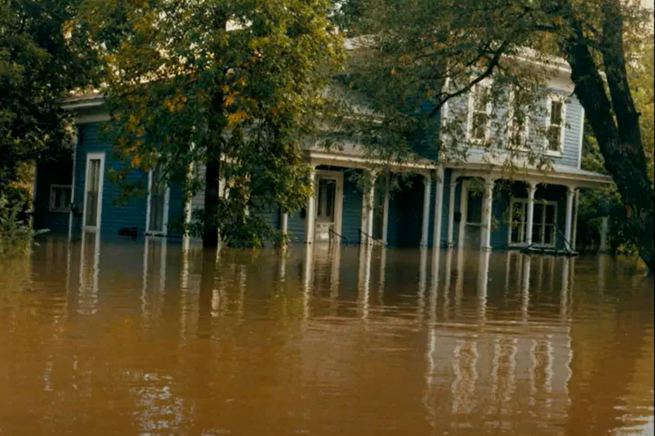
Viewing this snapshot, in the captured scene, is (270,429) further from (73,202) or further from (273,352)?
(73,202)

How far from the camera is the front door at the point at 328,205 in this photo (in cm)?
3200

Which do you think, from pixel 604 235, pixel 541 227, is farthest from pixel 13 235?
pixel 604 235

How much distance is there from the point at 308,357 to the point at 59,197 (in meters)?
29.3

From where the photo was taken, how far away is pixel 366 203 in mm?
29719

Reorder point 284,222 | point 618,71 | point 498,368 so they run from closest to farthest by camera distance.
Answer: point 498,368, point 618,71, point 284,222

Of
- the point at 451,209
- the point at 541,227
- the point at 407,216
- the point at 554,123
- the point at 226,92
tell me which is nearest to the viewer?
the point at 554,123

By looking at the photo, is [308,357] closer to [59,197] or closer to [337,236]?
[337,236]

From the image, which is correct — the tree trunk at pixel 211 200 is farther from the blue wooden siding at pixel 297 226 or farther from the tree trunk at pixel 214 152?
the blue wooden siding at pixel 297 226

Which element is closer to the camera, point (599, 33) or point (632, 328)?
point (632, 328)

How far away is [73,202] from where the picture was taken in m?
34.3

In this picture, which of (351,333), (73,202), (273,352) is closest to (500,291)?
(351,333)

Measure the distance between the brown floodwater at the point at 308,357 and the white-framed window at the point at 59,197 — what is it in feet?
64.7

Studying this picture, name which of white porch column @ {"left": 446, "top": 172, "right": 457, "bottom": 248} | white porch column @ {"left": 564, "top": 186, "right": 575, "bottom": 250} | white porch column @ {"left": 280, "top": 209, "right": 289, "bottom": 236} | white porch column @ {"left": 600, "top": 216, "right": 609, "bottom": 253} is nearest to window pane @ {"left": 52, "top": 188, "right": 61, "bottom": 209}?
white porch column @ {"left": 280, "top": 209, "right": 289, "bottom": 236}

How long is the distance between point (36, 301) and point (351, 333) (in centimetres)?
384
